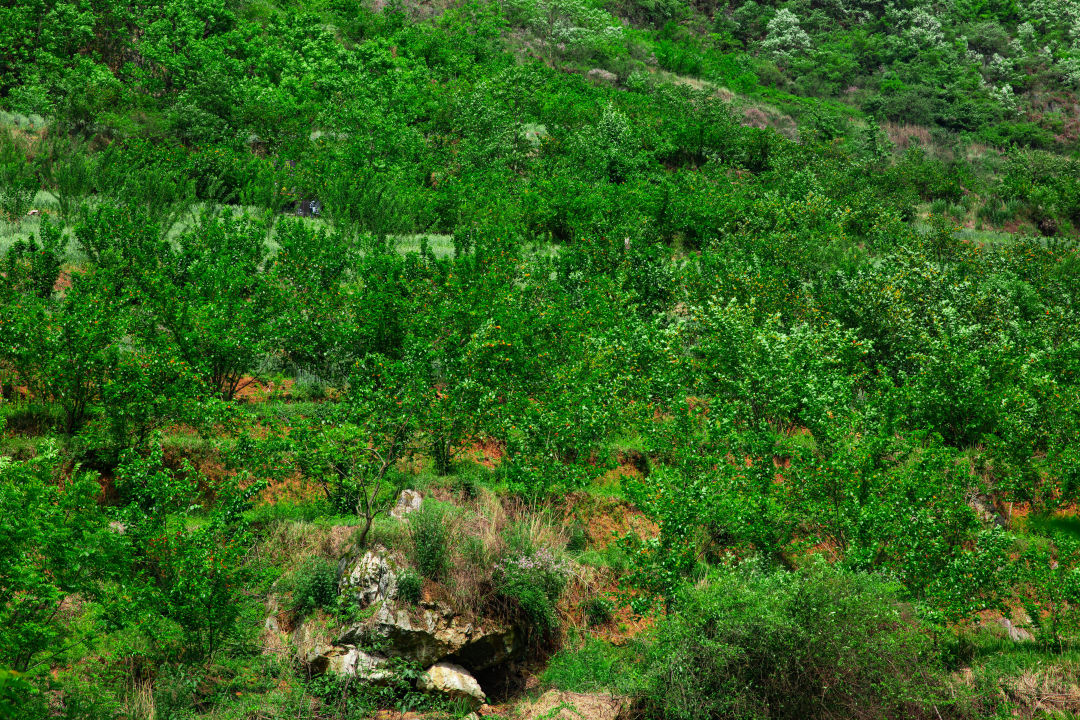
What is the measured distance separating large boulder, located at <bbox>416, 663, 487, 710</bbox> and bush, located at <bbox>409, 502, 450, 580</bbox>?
118 cm

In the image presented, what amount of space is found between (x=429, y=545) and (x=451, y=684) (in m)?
1.78

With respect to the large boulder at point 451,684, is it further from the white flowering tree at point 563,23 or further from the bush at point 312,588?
the white flowering tree at point 563,23

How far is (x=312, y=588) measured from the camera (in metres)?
10.1

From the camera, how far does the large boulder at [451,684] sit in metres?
9.89

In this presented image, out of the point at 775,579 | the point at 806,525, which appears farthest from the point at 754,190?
the point at 775,579

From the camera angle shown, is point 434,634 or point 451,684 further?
point 434,634

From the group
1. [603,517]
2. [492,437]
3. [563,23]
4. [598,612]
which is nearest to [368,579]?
[598,612]

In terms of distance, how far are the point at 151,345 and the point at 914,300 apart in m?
17.1

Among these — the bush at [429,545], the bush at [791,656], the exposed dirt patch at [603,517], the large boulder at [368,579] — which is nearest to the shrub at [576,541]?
the exposed dirt patch at [603,517]

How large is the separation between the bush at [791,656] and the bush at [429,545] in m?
3.08

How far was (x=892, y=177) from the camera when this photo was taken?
3519 cm

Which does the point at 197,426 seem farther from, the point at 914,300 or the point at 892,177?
the point at 892,177

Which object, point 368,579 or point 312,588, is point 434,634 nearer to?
point 368,579

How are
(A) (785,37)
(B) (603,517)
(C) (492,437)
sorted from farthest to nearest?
(A) (785,37) → (C) (492,437) → (B) (603,517)
